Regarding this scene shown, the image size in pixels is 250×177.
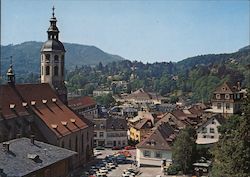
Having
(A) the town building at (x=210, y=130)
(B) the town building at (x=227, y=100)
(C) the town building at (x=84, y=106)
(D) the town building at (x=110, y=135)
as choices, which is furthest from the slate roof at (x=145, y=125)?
(C) the town building at (x=84, y=106)

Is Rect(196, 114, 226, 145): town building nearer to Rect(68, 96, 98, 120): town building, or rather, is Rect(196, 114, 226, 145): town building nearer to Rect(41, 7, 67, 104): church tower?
Rect(41, 7, 67, 104): church tower

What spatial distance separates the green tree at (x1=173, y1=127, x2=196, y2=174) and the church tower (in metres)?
15.5

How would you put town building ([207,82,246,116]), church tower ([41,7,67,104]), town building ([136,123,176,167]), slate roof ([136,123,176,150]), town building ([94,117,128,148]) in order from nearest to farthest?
town building ([136,123,176,167]) → slate roof ([136,123,176,150]) → church tower ([41,7,67,104]) → town building ([207,82,246,116]) → town building ([94,117,128,148])

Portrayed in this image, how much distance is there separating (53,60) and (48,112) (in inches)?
270

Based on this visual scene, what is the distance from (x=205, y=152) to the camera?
4456 cm

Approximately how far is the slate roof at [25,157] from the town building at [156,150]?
1932cm

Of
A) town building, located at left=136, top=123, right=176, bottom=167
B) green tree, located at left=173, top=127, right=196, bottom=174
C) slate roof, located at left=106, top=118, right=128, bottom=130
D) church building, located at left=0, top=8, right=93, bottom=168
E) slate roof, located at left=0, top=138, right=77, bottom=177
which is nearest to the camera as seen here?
slate roof, located at left=0, top=138, right=77, bottom=177

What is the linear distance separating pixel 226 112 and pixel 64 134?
90.3 ft

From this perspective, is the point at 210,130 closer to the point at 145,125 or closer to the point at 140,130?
the point at 140,130

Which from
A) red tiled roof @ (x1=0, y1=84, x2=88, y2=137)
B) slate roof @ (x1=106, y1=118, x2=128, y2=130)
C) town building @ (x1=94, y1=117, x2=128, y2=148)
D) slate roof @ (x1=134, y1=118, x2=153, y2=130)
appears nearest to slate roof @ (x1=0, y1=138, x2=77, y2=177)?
red tiled roof @ (x1=0, y1=84, x2=88, y2=137)

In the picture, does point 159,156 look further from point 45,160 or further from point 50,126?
point 45,160

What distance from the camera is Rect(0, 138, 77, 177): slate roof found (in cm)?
2264

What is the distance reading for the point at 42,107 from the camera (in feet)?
→ 149

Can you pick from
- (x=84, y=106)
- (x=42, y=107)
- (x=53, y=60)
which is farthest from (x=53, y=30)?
(x=84, y=106)
